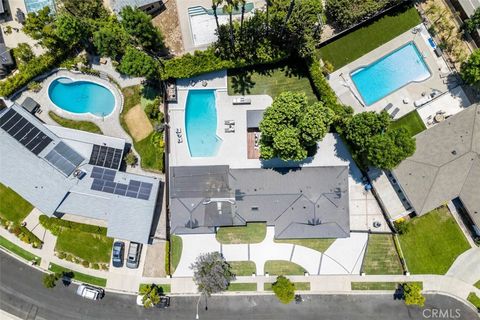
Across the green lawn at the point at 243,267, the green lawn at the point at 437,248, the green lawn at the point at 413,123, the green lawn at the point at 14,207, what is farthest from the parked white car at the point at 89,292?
the green lawn at the point at 413,123

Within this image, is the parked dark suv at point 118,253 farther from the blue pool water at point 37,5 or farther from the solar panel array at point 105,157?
the blue pool water at point 37,5

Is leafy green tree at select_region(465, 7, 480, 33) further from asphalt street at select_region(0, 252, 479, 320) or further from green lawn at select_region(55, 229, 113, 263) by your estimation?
green lawn at select_region(55, 229, 113, 263)

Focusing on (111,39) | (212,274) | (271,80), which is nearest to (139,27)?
(111,39)

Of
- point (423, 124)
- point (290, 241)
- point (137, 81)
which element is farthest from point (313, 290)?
point (137, 81)

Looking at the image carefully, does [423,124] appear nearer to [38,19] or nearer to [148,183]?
[148,183]

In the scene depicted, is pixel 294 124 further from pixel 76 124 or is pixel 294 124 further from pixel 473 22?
pixel 76 124

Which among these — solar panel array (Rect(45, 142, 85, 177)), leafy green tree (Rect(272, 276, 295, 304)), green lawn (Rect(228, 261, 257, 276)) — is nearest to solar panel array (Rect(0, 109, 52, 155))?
solar panel array (Rect(45, 142, 85, 177))

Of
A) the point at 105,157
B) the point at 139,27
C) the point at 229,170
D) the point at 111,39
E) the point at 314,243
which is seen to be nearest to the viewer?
the point at 139,27
